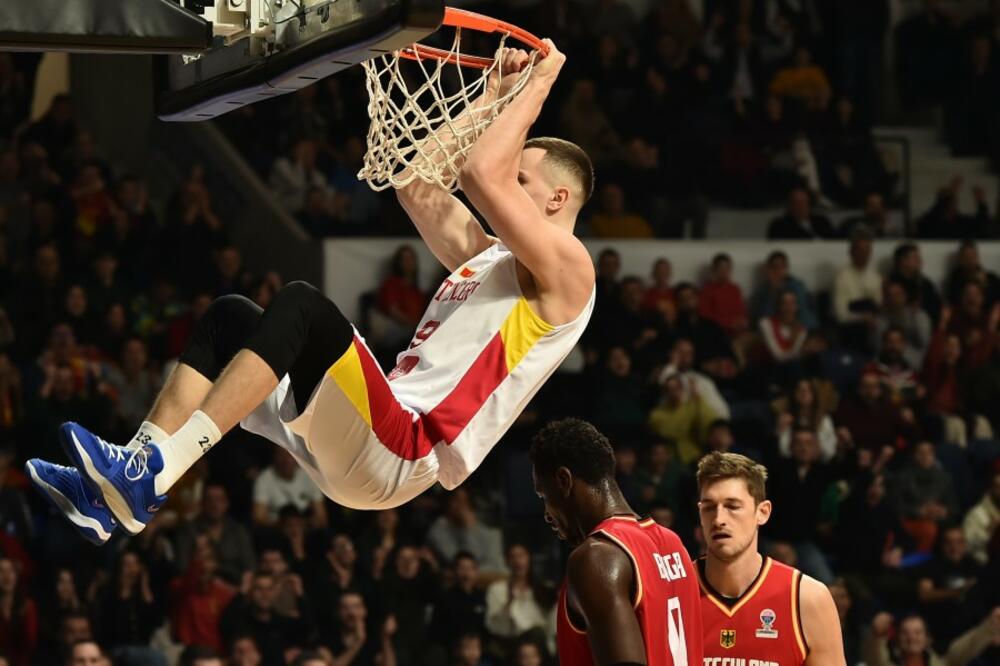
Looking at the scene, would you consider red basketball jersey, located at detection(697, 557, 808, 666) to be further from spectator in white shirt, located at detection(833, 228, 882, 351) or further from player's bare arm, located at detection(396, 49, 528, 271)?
spectator in white shirt, located at detection(833, 228, 882, 351)

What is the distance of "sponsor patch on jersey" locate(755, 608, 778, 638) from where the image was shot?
605 centimetres

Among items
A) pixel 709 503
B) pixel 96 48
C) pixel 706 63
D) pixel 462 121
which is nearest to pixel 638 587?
pixel 709 503

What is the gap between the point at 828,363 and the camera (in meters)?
13.6

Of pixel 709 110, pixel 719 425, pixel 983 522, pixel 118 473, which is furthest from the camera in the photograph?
pixel 709 110

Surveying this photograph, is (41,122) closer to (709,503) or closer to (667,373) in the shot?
(667,373)

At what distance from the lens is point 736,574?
20.3 ft

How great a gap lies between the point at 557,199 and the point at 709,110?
9997 mm

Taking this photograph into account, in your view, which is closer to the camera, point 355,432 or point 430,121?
point 355,432

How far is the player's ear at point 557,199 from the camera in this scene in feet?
18.9

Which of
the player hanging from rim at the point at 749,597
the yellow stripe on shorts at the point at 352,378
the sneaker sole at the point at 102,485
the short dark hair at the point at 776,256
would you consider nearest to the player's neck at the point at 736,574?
the player hanging from rim at the point at 749,597

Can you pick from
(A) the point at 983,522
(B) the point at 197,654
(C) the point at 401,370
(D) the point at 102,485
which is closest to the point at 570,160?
(C) the point at 401,370

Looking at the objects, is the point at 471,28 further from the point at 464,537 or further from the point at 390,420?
the point at 464,537

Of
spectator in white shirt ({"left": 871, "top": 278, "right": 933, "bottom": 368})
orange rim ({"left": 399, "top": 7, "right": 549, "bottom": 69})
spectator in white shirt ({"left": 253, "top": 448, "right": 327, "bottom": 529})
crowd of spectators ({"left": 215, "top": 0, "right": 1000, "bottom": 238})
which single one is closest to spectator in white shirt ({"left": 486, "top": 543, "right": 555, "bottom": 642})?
spectator in white shirt ({"left": 253, "top": 448, "right": 327, "bottom": 529})

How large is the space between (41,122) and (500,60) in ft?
26.5
